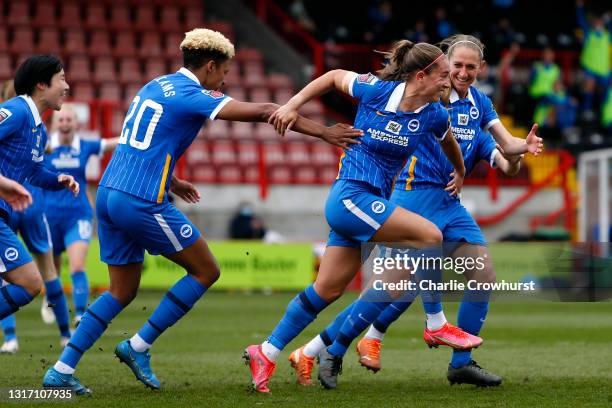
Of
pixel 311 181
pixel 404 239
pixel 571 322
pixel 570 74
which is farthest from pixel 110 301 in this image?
pixel 570 74

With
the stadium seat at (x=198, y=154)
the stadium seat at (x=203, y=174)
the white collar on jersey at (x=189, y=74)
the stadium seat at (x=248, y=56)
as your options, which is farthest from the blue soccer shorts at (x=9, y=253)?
the stadium seat at (x=248, y=56)

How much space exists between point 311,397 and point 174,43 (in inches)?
687

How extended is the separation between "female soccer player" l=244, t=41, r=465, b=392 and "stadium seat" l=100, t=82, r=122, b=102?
610 inches

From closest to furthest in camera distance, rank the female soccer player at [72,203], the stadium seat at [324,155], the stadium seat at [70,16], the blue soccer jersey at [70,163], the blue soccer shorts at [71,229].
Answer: the female soccer player at [72,203]
the blue soccer jersey at [70,163]
the blue soccer shorts at [71,229]
the stadium seat at [324,155]
the stadium seat at [70,16]

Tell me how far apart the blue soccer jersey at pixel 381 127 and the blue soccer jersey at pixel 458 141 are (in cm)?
81

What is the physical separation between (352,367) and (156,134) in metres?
2.96

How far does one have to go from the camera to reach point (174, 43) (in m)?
23.8

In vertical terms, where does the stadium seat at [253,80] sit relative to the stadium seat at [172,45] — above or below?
below

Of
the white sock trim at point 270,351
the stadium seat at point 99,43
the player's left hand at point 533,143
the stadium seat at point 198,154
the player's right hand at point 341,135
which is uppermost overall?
the stadium seat at point 99,43

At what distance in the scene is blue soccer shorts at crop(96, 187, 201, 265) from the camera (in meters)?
7.06

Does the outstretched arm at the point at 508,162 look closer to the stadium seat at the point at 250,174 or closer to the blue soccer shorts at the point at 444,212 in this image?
the blue soccer shorts at the point at 444,212

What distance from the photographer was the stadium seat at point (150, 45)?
23319mm

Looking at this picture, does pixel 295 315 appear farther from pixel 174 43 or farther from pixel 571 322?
pixel 174 43

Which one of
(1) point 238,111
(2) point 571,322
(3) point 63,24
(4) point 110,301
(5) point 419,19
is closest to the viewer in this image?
(1) point 238,111
